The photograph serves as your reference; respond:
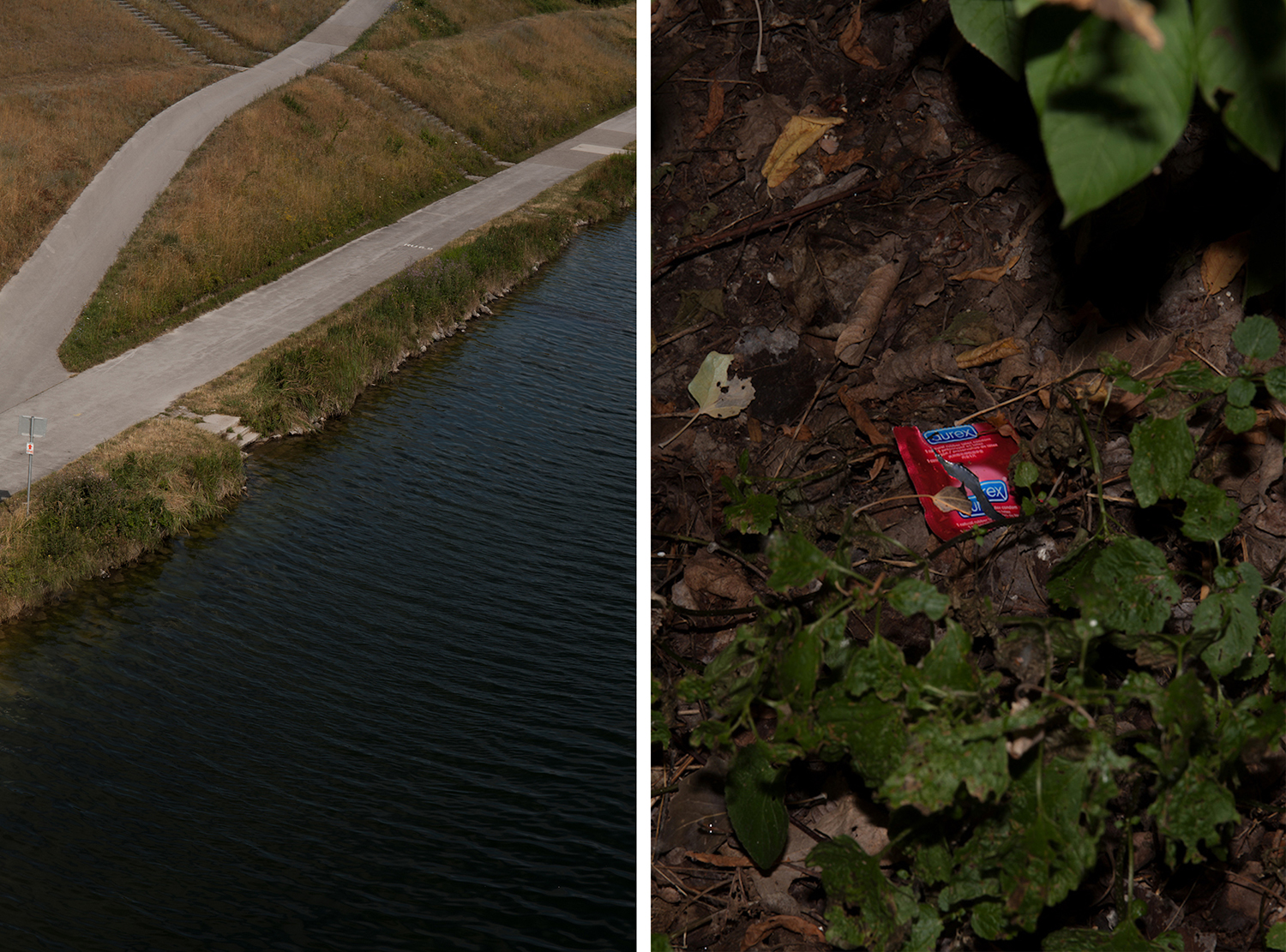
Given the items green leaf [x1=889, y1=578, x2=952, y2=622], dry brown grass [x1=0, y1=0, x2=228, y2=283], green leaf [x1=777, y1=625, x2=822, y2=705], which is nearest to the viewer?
green leaf [x1=889, y1=578, x2=952, y2=622]

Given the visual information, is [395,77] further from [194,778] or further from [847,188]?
[847,188]

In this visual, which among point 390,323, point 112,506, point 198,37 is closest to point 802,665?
point 112,506

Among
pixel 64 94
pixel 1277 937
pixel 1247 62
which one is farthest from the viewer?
pixel 64 94

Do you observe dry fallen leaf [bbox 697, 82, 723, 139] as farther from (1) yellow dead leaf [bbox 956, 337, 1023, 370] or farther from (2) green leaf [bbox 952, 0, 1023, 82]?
(2) green leaf [bbox 952, 0, 1023, 82]

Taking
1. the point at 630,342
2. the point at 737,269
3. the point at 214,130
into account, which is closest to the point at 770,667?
the point at 737,269

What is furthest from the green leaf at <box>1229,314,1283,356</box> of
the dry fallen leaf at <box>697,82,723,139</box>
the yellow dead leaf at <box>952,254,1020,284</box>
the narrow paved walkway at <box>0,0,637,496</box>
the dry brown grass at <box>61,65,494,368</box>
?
the dry brown grass at <box>61,65,494,368</box>

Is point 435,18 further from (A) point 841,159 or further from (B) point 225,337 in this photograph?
(A) point 841,159
